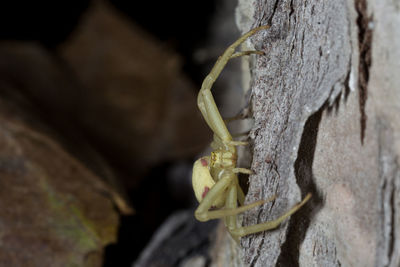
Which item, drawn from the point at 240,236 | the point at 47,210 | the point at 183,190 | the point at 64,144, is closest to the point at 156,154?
the point at 183,190

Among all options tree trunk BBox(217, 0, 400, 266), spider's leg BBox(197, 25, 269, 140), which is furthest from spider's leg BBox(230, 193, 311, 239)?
spider's leg BBox(197, 25, 269, 140)

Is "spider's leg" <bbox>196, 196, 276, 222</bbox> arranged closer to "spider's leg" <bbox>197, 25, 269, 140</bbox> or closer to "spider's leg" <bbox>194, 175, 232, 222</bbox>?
"spider's leg" <bbox>194, 175, 232, 222</bbox>

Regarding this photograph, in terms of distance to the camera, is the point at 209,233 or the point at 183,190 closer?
the point at 209,233

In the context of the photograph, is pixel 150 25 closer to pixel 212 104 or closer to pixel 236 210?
pixel 212 104

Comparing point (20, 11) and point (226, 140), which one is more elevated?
point (20, 11)

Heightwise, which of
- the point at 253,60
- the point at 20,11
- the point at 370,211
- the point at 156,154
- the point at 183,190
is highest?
the point at 20,11

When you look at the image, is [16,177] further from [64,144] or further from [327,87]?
[327,87]

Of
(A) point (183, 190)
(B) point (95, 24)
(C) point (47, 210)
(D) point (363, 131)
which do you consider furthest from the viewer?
(B) point (95, 24)

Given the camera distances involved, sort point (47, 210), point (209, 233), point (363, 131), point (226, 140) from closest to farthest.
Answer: point (363, 131) → point (226, 140) → point (47, 210) → point (209, 233)
